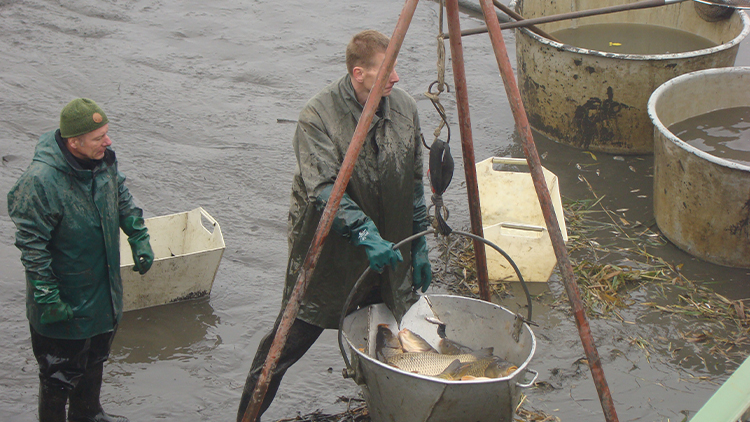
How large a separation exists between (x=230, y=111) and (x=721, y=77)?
191 inches

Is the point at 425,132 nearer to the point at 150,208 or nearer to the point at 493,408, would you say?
the point at 150,208

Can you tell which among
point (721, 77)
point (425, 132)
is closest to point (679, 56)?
point (721, 77)

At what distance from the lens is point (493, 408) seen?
2840 millimetres

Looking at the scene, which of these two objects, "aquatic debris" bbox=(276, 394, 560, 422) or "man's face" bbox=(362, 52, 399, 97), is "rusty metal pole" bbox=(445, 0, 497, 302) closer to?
"man's face" bbox=(362, 52, 399, 97)

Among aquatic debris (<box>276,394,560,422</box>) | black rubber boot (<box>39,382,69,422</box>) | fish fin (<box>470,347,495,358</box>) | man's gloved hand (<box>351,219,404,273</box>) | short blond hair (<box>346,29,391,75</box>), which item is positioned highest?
short blond hair (<box>346,29,391,75</box>)

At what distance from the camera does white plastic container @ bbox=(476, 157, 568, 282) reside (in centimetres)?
486

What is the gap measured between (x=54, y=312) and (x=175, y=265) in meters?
1.29

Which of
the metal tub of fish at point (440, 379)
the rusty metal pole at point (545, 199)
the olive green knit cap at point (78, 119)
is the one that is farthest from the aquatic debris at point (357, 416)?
the olive green knit cap at point (78, 119)

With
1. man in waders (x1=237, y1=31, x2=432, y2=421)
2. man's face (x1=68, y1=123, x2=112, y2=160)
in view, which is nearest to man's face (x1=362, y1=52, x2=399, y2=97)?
man in waders (x1=237, y1=31, x2=432, y2=421)

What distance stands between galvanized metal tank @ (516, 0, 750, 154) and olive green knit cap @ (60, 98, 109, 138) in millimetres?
4569

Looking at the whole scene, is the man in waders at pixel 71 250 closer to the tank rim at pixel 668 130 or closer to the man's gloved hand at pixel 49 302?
the man's gloved hand at pixel 49 302

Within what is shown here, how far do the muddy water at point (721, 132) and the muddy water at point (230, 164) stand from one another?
1.96 ft

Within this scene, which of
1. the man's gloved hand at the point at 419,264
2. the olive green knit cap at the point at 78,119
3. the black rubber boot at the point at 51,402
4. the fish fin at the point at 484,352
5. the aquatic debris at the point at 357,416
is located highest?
the olive green knit cap at the point at 78,119

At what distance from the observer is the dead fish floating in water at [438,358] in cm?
309
